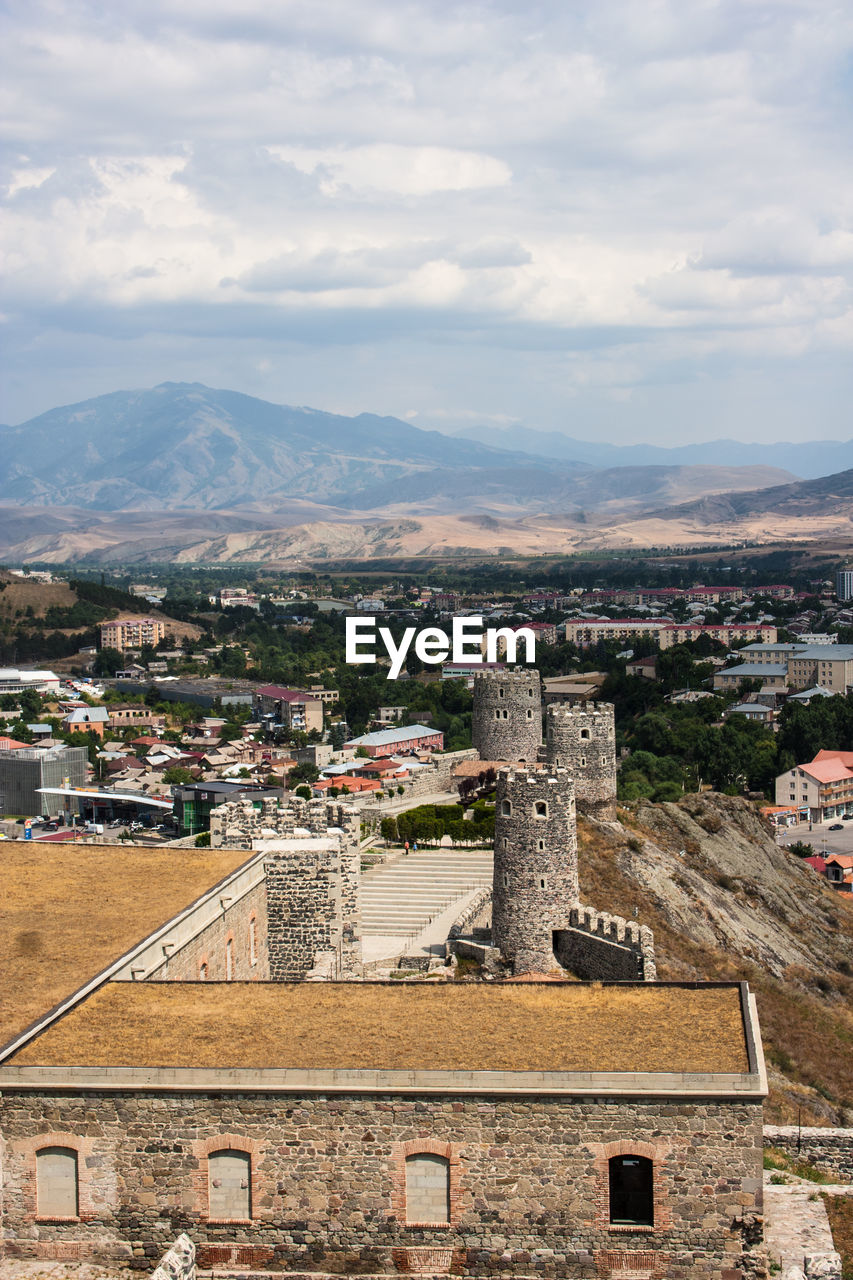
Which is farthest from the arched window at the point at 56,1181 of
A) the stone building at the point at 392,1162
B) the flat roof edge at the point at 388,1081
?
the flat roof edge at the point at 388,1081

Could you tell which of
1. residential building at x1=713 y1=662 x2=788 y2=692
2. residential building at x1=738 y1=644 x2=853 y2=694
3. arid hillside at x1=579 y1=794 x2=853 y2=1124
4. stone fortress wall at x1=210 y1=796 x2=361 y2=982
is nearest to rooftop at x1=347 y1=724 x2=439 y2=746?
arid hillside at x1=579 y1=794 x2=853 y2=1124

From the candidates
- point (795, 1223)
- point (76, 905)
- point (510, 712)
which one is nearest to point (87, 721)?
point (510, 712)

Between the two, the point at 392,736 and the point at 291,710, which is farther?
the point at 291,710

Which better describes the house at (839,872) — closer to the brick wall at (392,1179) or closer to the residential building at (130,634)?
the brick wall at (392,1179)

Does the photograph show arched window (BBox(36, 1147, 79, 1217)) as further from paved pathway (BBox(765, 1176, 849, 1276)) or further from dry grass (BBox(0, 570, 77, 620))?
dry grass (BBox(0, 570, 77, 620))

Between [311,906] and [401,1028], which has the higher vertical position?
[401,1028]

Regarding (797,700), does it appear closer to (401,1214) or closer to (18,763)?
(18,763)

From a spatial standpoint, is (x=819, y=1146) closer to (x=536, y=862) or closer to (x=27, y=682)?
(x=536, y=862)
